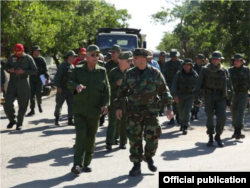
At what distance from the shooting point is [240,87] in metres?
12.6

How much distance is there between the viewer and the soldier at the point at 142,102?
27.3ft

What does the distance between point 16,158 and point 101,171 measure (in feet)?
6.24

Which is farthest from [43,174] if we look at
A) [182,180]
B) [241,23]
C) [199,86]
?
[241,23]

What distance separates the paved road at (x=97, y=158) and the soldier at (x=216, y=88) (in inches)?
24.8

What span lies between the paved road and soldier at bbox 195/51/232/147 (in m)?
0.63

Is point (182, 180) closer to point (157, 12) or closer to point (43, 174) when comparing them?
point (43, 174)

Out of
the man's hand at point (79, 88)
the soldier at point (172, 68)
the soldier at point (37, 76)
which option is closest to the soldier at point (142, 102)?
the man's hand at point (79, 88)

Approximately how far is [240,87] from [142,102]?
4.84m

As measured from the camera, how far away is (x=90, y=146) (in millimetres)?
8680

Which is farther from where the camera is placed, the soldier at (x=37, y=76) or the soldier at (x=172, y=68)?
the soldier at (x=37, y=76)

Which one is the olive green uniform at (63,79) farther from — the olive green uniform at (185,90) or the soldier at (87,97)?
the soldier at (87,97)

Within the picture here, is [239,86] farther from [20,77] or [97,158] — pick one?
[20,77]

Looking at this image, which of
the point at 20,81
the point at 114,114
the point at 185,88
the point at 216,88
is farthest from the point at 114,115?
the point at 20,81

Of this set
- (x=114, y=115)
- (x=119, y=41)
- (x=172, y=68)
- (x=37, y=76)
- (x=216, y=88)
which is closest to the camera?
(x=114, y=115)
